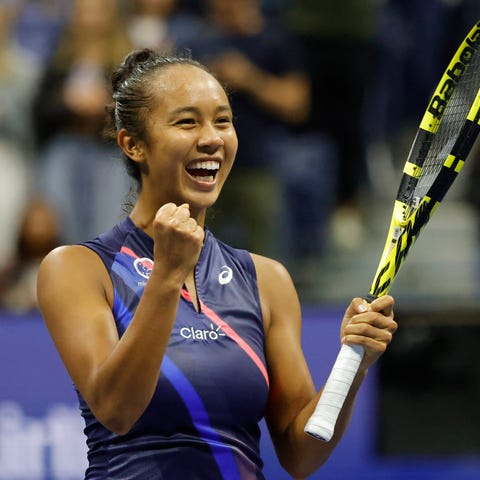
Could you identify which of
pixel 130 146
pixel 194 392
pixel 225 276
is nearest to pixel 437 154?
pixel 225 276

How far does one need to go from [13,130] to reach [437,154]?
4.25 m

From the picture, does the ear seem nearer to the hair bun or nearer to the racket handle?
the hair bun

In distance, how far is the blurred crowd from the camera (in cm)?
666

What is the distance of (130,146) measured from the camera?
300 centimetres

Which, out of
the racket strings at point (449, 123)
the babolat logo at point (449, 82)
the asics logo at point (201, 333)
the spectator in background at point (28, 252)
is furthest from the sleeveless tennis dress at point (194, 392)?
the spectator in background at point (28, 252)

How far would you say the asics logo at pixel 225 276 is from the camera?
2.98m

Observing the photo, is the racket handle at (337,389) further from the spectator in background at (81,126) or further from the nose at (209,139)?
the spectator in background at (81,126)

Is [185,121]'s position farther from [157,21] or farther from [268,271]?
[157,21]

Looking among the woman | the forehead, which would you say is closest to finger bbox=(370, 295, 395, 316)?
the woman

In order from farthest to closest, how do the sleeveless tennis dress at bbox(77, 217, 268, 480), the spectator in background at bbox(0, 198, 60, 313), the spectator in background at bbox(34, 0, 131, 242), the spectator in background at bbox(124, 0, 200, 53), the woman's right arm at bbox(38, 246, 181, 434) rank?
the spectator in background at bbox(124, 0, 200, 53)
the spectator in background at bbox(34, 0, 131, 242)
the spectator in background at bbox(0, 198, 60, 313)
the sleeveless tennis dress at bbox(77, 217, 268, 480)
the woman's right arm at bbox(38, 246, 181, 434)

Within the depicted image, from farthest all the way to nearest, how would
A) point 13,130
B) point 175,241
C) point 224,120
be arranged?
point 13,130 < point 224,120 < point 175,241

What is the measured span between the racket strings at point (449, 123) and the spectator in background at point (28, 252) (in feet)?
11.4

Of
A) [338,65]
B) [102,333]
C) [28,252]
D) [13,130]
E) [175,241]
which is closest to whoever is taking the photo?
[175,241]

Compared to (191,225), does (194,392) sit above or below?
below
